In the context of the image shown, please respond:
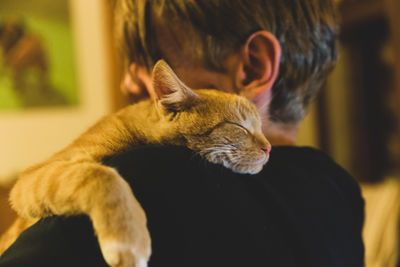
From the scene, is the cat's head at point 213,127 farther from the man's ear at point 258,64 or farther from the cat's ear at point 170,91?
the man's ear at point 258,64

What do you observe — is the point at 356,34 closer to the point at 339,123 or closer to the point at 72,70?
the point at 339,123

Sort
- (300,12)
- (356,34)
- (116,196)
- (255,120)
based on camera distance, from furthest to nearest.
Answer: (356,34) < (300,12) < (255,120) < (116,196)

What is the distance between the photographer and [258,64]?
34.8 inches

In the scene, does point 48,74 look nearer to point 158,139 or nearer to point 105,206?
point 158,139

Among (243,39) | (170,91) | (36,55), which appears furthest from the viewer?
(36,55)

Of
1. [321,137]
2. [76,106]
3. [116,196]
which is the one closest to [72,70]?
[76,106]

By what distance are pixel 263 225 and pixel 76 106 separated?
229cm

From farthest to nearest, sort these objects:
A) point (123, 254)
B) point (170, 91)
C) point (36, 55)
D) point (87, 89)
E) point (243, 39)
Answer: point (87, 89)
point (36, 55)
point (243, 39)
point (170, 91)
point (123, 254)

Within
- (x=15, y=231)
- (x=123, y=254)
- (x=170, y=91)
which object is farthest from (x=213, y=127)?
(x=15, y=231)

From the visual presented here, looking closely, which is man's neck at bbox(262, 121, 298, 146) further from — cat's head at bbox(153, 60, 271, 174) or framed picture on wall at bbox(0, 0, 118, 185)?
framed picture on wall at bbox(0, 0, 118, 185)

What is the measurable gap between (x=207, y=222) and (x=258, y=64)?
48 cm

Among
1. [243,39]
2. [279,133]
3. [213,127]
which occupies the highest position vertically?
[243,39]

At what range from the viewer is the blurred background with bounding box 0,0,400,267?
2408 mm

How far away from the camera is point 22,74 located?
8.05 feet
